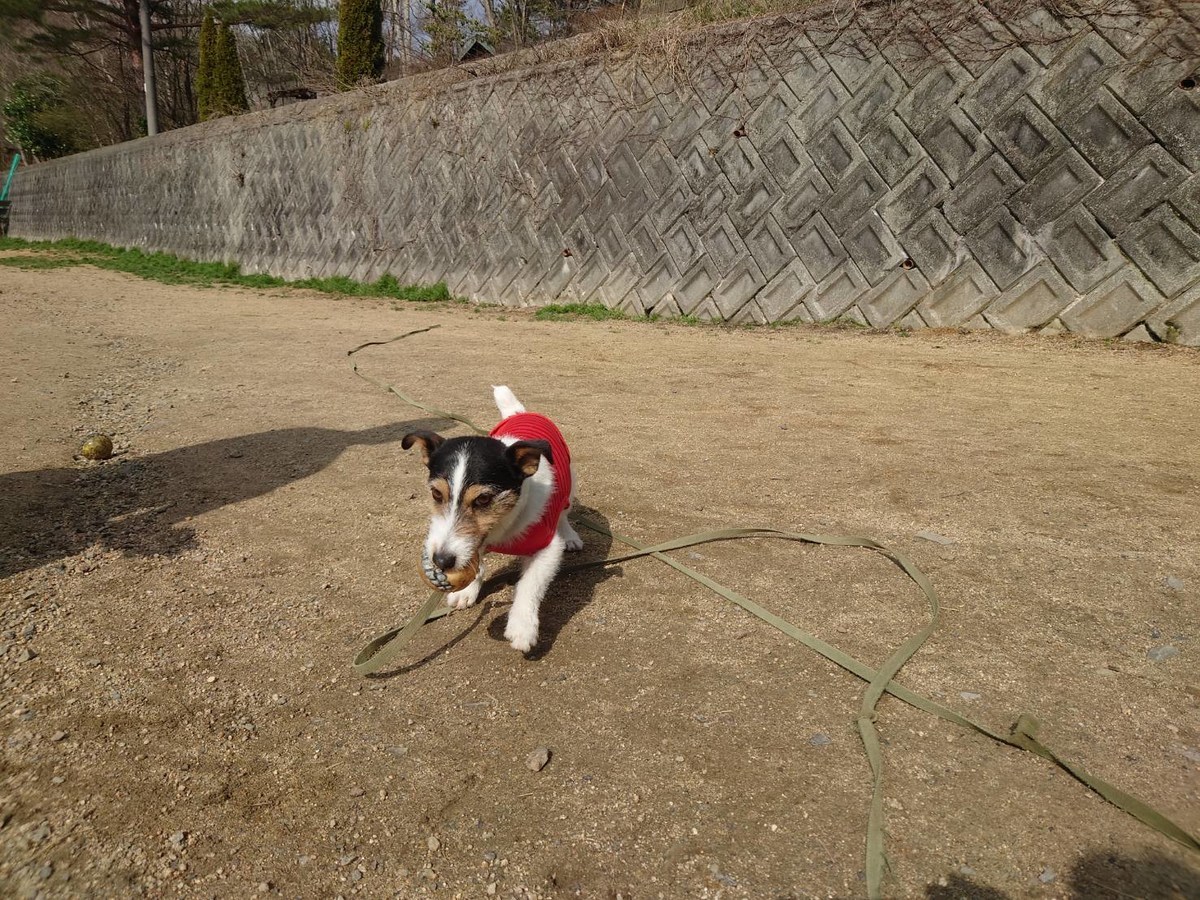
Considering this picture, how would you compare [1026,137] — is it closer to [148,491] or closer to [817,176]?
[817,176]

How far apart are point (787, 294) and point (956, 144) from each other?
2.31m

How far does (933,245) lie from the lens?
7266 millimetres

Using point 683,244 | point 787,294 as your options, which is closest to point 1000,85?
point 787,294

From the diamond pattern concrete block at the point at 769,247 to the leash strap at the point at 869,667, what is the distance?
6099 mm

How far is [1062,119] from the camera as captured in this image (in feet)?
21.6

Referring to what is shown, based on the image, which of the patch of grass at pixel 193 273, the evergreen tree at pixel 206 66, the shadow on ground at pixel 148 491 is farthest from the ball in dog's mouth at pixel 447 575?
the evergreen tree at pixel 206 66

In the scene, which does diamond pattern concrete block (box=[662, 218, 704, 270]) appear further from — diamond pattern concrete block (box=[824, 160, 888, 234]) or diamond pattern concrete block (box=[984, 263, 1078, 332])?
diamond pattern concrete block (box=[984, 263, 1078, 332])

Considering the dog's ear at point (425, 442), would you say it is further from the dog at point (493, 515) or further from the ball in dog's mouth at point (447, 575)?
the ball in dog's mouth at point (447, 575)

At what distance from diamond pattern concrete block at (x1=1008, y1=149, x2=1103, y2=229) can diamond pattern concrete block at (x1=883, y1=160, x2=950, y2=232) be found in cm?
75

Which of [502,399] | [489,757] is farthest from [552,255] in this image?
[489,757]

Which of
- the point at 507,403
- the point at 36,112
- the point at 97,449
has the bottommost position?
the point at 97,449

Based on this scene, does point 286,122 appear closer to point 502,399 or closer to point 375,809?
point 502,399

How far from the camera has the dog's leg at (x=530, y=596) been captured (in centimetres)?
225

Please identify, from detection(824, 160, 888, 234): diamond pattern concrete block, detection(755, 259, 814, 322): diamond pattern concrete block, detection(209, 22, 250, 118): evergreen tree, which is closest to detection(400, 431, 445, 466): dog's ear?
detection(755, 259, 814, 322): diamond pattern concrete block
